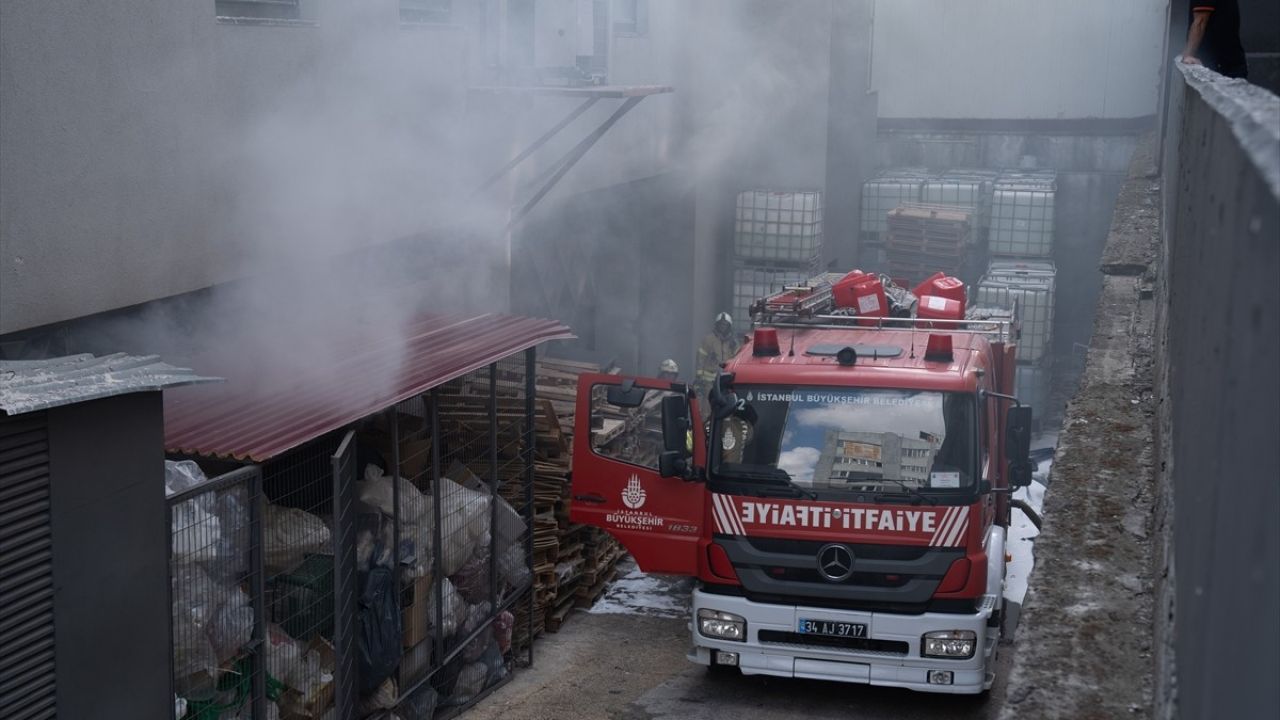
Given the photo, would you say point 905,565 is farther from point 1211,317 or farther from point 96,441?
point 1211,317

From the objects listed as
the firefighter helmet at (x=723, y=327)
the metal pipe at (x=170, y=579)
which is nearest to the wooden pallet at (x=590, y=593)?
the firefighter helmet at (x=723, y=327)

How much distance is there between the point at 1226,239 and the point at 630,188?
43.5ft

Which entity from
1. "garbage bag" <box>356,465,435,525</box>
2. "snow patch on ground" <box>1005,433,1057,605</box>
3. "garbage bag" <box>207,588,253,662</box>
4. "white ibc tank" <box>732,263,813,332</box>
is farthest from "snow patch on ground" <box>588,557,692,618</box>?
"white ibc tank" <box>732,263,813,332</box>

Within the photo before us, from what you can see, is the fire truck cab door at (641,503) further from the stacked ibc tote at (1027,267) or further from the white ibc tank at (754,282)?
the stacked ibc tote at (1027,267)

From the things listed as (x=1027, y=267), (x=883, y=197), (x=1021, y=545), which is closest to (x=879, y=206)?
(x=883, y=197)

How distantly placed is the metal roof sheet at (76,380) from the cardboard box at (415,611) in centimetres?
231

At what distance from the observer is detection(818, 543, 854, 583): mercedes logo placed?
7.48 m

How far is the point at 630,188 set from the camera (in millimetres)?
15102

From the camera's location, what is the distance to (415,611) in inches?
283

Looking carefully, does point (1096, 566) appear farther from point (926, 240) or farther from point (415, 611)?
point (926, 240)

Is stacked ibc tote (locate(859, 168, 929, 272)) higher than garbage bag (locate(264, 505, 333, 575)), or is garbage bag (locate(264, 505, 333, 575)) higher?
stacked ibc tote (locate(859, 168, 929, 272))

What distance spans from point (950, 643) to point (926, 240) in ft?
36.4

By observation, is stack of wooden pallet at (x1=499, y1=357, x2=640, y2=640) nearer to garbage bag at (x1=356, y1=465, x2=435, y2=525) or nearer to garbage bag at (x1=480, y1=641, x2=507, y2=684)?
garbage bag at (x1=480, y1=641, x2=507, y2=684)

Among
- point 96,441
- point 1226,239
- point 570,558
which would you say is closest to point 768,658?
point 570,558
